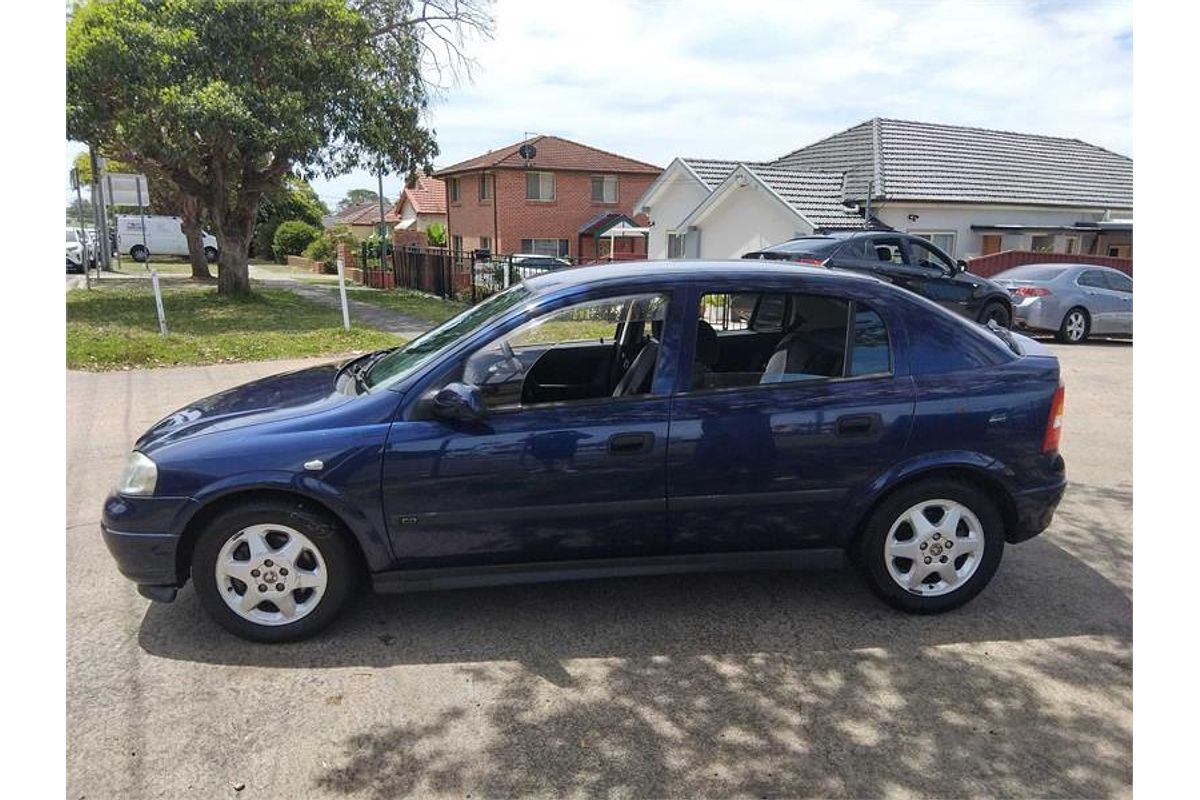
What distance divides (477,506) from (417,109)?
17.3 m

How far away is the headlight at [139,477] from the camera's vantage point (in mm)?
3445

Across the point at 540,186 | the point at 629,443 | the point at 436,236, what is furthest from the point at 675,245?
the point at 629,443

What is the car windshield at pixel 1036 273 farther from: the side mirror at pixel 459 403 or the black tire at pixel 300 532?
the black tire at pixel 300 532

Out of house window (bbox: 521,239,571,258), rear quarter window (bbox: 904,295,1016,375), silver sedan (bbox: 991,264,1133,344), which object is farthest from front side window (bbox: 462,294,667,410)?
house window (bbox: 521,239,571,258)

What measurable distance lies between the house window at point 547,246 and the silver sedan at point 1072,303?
77.3 feet

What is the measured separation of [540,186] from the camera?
35625mm

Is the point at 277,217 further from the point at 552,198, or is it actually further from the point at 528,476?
the point at 528,476

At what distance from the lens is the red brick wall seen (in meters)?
35.1

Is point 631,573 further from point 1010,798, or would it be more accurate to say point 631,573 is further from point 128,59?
point 128,59

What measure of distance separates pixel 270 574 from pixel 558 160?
3421cm

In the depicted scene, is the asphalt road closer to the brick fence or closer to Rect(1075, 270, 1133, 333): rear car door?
Rect(1075, 270, 1133, 333): rear car door

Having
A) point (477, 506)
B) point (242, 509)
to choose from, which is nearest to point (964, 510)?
point (477, 506)

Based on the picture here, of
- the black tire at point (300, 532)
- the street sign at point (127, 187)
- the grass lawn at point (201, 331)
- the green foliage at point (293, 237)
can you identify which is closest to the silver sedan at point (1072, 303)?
the grass lawn at point (201, 331)

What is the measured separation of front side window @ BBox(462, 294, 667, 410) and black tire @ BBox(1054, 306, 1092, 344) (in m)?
12.2
